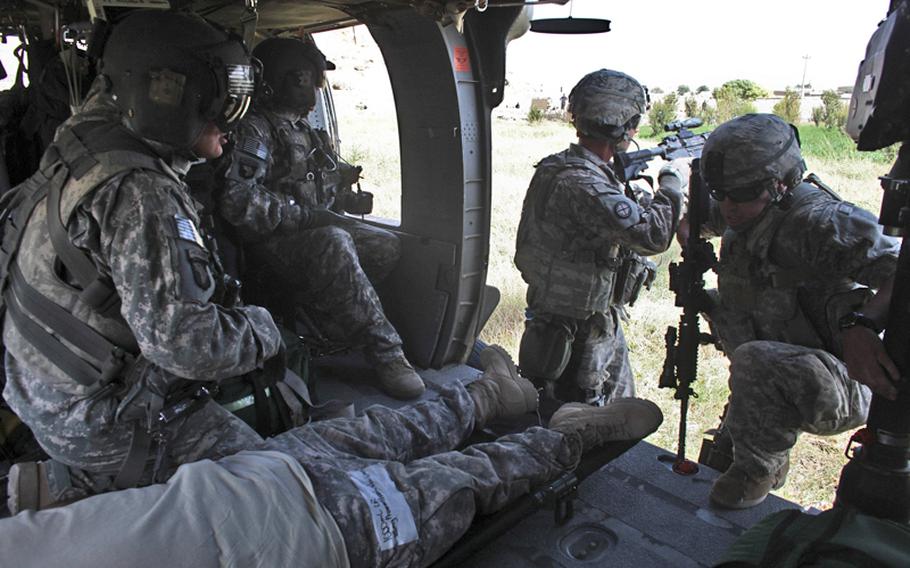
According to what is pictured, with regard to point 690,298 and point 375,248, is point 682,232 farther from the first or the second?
point 375,248


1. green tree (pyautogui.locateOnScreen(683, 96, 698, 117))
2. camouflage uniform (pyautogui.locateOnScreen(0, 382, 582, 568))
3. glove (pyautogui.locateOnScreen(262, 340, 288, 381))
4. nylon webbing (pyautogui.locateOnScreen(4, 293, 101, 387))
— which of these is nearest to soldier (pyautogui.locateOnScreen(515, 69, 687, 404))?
camouflage uniform (pyautogui.locateOnScreen(0, 382, 582, 568))

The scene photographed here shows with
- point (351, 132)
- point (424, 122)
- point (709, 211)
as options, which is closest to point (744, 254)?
point (709, 211)

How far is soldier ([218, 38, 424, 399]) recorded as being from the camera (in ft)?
11.0

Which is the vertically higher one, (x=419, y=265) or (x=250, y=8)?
(x=250, y=8)

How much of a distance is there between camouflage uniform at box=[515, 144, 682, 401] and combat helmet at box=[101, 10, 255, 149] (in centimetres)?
161

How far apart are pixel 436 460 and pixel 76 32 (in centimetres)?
230

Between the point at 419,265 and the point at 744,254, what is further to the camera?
the point at 419,265

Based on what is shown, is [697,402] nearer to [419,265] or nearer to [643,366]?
[643,366]

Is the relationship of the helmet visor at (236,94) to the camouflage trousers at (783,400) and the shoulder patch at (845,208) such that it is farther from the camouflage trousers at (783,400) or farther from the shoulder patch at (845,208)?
the shoulder patch at (845,208)

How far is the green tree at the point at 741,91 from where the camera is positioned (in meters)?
21.9

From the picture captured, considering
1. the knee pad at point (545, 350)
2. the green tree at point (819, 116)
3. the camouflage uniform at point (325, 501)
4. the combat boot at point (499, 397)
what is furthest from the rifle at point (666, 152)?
the green tree at point (819, 116)

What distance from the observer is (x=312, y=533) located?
168cm

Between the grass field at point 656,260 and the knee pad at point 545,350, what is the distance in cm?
150

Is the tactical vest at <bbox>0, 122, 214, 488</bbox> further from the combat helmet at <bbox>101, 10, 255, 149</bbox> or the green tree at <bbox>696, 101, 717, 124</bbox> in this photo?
the green tree at <bbox>696, 101, 717, 124</bbox>
